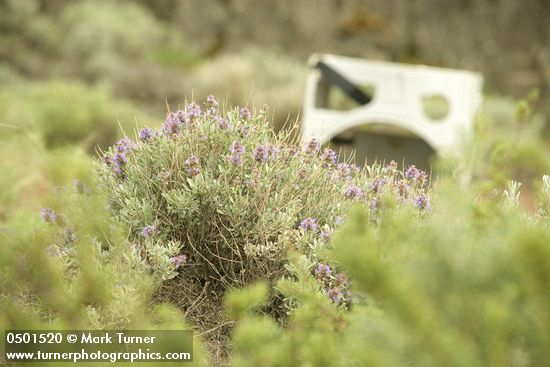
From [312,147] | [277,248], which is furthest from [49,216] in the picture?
[312,147]

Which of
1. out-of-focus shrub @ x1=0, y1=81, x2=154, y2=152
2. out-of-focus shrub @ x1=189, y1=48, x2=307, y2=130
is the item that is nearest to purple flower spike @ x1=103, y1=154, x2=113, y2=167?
out-of-focus shrub @ x1=0, y1=81, x2=154, y2=152

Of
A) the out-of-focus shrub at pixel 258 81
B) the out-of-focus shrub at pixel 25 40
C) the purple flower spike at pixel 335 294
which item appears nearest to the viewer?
the purple flower spike at pixel 335 294

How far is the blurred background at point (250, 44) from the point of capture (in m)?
9.75

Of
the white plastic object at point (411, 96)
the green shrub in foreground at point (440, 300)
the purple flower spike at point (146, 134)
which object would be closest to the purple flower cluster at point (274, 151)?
the purple flower spike at point (146, 134)

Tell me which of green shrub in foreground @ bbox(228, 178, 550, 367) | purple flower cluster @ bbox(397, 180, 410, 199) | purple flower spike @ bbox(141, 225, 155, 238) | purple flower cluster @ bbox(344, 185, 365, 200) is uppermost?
green shrub in foreground @ bbox(228, 178, 550, 367)

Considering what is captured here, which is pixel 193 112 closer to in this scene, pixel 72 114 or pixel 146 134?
pixel 146 134

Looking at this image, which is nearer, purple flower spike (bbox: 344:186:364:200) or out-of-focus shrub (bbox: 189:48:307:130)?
purple flower spike (bbox: 344:186:364:200)

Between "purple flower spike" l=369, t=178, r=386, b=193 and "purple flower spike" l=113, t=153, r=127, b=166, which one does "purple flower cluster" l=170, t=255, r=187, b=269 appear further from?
"purple flower spike" l=369, t=178, r=386, b=193

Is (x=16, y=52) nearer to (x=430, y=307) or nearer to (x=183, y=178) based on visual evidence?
(x=183, y=178)

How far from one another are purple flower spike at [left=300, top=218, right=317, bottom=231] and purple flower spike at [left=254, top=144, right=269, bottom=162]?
233 millimetres

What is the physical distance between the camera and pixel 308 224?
8.04 feet

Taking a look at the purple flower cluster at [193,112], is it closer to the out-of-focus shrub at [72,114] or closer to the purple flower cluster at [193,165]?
the purple flower cluster at [193,165]

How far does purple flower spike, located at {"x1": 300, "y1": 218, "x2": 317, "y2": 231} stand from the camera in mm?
2441

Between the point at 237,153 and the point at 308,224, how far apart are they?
0.29m
